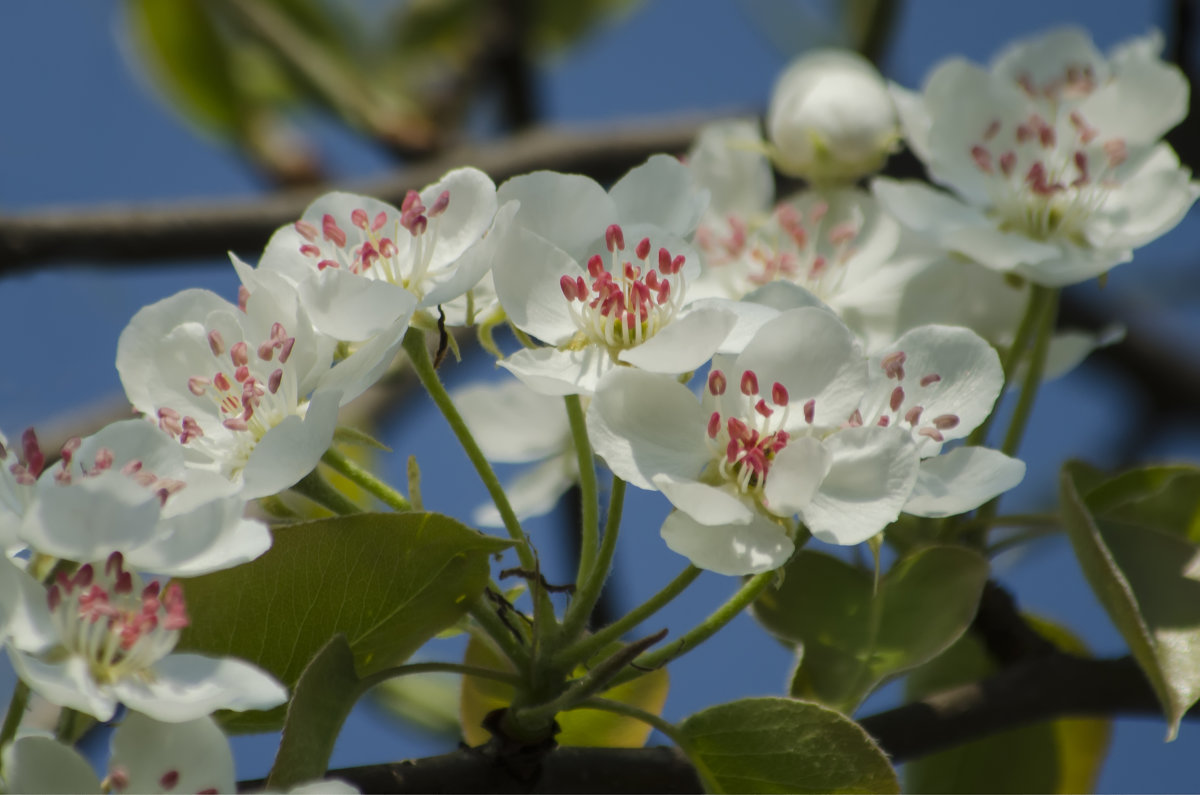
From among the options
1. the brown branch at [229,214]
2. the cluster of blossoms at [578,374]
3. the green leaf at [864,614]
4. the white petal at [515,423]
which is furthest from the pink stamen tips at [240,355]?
the brown branch at [229,214]

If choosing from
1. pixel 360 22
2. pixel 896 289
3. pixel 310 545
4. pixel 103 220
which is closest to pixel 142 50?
pixel 360 22

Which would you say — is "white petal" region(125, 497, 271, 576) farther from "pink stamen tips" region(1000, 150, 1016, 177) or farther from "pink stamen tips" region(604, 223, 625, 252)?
"pink stamen tips" region(1000, 150, 1016, 177)

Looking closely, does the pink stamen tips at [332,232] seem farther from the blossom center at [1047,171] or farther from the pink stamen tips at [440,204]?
the blossom center at [1047,171]

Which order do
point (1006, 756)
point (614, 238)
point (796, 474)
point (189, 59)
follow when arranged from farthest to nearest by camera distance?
point (189, 59) < point (1006, 756) < point (614, 238) < point (796, 474)

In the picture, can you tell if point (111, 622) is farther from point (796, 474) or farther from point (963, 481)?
point (963, 481)

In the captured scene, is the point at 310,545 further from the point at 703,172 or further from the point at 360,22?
the point at 360,22

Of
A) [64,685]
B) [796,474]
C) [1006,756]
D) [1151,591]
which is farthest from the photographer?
[1006,756]

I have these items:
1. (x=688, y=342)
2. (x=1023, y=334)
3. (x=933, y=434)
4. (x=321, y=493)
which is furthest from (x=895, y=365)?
(x=321, y=493)
